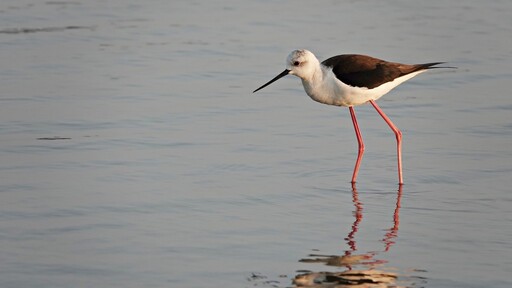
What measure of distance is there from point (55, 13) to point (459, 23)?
5073mm

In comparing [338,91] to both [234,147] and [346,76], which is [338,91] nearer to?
[346,76]

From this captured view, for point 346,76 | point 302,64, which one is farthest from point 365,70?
Result: point 302,64

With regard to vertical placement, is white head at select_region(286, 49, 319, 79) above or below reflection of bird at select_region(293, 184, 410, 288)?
above

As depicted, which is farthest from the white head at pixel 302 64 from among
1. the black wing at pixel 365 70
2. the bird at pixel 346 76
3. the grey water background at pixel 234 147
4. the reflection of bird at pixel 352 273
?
the reflection of bird at pixel 352 273

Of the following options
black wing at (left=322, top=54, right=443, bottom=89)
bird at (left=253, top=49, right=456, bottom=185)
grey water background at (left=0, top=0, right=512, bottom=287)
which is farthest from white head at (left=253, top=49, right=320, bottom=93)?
grey water background at (left=0, top=0, right=512, bottom=287)

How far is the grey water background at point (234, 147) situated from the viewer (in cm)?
655

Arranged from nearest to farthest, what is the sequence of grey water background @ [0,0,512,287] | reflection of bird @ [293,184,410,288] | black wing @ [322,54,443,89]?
reflection of bird @ [293,184,410,288] < grey water background @ [0,0,512,287] < black wing @ [322,54,443,89]

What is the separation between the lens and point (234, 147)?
9039 millimetres

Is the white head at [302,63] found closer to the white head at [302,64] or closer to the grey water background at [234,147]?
the white head at [302,64]

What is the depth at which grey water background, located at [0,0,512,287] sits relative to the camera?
6551 millimetres

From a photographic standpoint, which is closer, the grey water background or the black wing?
the grey water background

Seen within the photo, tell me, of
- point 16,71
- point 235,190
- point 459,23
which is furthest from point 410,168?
point 459,23

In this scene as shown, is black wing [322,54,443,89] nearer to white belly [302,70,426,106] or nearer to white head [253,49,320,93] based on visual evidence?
white belly [302,70,426,106]

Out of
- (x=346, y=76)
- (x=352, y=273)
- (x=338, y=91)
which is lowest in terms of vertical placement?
(x=352, y=273)
